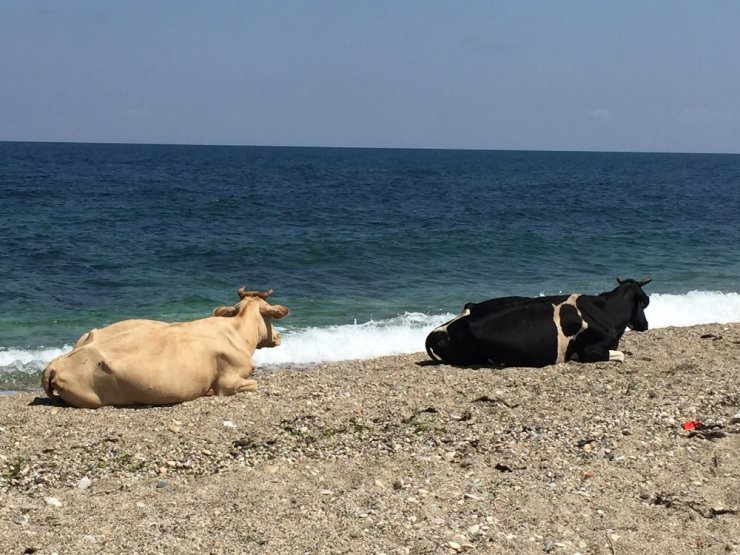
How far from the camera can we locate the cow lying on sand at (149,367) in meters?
9.88

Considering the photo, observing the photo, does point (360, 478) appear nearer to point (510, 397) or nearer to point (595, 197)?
point (510, 397)

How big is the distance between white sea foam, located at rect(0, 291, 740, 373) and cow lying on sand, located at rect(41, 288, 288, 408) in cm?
470

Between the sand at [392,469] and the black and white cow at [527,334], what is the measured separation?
683mm

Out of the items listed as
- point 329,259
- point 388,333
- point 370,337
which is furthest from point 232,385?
point 329,259

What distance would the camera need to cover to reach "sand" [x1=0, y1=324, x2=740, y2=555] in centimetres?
661

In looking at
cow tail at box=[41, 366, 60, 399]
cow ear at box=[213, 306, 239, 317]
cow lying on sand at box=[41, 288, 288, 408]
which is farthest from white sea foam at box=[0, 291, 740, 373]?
cow tail at box=[41, 366, 60, 399]

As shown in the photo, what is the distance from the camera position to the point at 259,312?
11578 mm

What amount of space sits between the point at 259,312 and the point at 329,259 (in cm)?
1665

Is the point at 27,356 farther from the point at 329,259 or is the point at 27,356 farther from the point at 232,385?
the point at 329,259

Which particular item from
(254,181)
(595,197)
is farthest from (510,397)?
(254,181)

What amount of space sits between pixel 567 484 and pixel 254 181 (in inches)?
2616

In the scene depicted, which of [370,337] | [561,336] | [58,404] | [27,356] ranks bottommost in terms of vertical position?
[27,356]

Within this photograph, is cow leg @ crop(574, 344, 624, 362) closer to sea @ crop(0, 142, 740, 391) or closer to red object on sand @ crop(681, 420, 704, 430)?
red object on sand @ crop(681, 420, 704, 430)

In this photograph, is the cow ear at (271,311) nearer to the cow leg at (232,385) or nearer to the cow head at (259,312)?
the cow head at (259,312)
